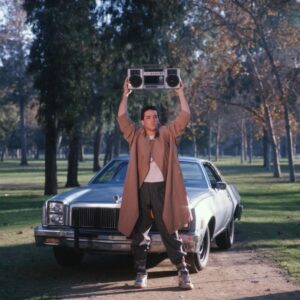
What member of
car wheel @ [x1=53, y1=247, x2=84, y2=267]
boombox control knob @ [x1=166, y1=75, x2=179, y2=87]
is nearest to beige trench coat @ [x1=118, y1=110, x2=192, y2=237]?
boombox control knob @ [x1=166, y1=75, x2=179, y2=87]

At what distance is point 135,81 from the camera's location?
22.9 feet

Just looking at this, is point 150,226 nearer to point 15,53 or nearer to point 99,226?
point 99,226

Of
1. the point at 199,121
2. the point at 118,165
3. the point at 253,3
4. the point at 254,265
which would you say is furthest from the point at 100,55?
the point at 199,121

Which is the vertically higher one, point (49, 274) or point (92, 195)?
point (92, 195)

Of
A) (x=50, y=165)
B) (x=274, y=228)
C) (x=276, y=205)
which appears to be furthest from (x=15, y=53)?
(x=274, y=228)

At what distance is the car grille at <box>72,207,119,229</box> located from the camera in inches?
302

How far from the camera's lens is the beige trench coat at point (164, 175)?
684cm

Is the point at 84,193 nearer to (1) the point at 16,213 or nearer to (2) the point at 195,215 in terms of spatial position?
(2) the point at 195,215

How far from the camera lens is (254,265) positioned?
870 centimetres

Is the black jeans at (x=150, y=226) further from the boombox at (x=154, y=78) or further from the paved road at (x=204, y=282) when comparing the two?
the boombox at (x=154, y=78)

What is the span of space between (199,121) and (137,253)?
35193 millimetres

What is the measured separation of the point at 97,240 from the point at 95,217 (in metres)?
0.31

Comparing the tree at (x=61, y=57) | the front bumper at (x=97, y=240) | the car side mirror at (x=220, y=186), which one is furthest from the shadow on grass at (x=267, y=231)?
the tree at (x=61, y=57)

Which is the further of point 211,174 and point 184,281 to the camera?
point 211,174
